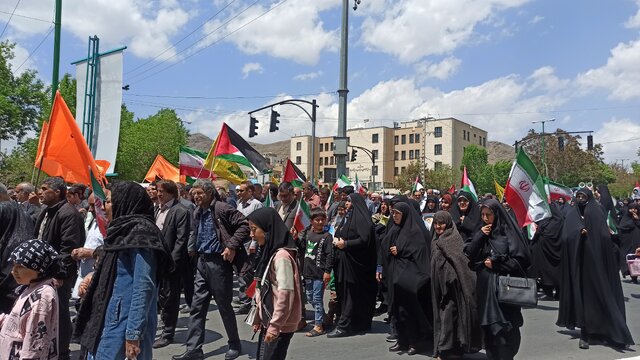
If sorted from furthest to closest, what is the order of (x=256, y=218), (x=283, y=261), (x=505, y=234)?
(x=505, y=234) < (x=256, y=218) < (x=283, y=261)

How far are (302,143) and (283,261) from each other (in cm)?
10563

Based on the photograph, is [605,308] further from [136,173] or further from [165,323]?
[136,173]

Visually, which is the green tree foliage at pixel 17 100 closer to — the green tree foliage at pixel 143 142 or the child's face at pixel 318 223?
the green tree foliage at pixel 143 142

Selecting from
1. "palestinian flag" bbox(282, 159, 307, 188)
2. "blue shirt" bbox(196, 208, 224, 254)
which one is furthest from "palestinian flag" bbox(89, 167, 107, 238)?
"palestinian flag" bbox(282, 159, 307, 188)

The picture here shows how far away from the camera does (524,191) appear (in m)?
7.06

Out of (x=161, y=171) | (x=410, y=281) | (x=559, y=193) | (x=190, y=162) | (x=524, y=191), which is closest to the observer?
(x=410, y=281)

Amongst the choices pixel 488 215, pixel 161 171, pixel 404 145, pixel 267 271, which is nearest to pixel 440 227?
pixel 488 215

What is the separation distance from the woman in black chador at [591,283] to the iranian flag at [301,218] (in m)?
3.42

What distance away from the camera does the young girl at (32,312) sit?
3.28 meters

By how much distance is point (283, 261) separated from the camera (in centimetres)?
402

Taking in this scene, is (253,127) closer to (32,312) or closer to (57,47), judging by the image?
(57,47)

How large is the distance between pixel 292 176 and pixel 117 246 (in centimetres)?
848

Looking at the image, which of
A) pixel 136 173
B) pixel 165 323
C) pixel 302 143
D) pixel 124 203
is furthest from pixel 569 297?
pixel 302 143

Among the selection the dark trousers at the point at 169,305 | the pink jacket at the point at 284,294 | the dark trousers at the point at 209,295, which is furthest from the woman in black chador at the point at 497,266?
the dark trousers at the point at 169,305
